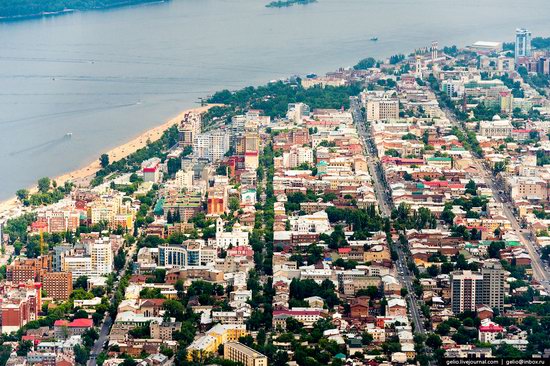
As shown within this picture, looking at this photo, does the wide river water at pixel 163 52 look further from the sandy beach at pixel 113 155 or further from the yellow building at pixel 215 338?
the yellow building at pixel 215 338

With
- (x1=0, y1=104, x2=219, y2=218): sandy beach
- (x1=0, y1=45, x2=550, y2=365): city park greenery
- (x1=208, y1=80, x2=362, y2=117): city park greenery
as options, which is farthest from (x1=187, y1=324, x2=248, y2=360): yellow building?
(x1=208, y1=80, x2=362, y2=117): city park greenery

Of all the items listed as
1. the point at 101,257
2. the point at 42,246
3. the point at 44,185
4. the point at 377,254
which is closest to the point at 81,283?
the point at 101,257

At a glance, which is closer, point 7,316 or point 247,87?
point 7,316

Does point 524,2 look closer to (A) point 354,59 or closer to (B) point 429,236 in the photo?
(A) point 354,59

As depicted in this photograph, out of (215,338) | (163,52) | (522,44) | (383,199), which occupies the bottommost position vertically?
Result: (215,338)

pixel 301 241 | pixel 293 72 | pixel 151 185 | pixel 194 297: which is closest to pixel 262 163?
pixel 151 185

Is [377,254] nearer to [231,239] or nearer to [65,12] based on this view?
[231,239]
